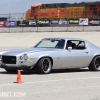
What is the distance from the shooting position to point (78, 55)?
15.1 m

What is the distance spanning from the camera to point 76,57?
15.0 metres

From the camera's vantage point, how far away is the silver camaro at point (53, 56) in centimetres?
1378

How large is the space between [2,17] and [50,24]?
11.2 meters

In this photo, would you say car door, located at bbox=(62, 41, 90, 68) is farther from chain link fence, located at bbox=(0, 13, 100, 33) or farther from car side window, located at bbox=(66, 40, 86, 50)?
chain link fence, located at bbox=(0, 13, 100, 33)

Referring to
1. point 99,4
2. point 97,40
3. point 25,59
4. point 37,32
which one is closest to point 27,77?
point 25,59

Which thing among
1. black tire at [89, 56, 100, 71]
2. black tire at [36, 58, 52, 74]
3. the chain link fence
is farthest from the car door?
the chain link fence

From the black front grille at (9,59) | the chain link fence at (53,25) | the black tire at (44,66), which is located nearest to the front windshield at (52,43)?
the black tire at (44,66)

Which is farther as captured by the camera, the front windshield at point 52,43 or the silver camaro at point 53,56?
the front windshield at point 52,43

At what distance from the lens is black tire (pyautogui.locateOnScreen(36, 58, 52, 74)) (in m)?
13.9

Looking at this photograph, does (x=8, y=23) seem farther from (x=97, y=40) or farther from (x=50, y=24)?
(x=97, y=40)

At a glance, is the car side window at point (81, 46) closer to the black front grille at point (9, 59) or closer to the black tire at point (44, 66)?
the black tire at point (44, 66)

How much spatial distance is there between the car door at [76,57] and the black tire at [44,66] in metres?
0.68

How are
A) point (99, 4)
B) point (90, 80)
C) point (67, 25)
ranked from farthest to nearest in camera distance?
point (99, 4), point (67, 25), point (90, 80)

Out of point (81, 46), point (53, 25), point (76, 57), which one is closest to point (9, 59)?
point (76, 57)
